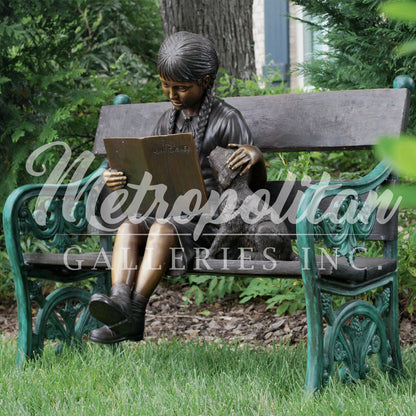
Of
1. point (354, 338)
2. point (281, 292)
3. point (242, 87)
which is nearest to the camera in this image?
point (354, 338)

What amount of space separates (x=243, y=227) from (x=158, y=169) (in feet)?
1.53

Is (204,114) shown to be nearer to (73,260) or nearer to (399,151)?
(73,260)

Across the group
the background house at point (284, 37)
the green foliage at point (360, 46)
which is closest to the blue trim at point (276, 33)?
the background house at point (284, 37)

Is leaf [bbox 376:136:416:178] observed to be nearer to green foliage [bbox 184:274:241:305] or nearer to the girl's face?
the girl's face

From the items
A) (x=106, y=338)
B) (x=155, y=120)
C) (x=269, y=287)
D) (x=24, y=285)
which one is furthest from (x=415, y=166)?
(x=269, y=287)

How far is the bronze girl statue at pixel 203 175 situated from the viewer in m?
2.45

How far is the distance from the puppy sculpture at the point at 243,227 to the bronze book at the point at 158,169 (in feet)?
0.37

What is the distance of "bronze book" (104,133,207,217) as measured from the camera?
2.63m

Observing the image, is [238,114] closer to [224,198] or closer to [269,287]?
[224,198]

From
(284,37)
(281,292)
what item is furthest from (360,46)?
(284,37)

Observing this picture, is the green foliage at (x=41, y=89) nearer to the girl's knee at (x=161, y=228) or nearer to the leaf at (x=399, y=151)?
the girl's knee at (x=161, y=228)

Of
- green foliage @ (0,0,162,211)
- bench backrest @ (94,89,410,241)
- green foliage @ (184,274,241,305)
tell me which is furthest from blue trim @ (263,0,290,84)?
bench backrest @ (94,89,410,241)

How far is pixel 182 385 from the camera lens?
257 centimetres

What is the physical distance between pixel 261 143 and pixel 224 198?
23.9 inches
